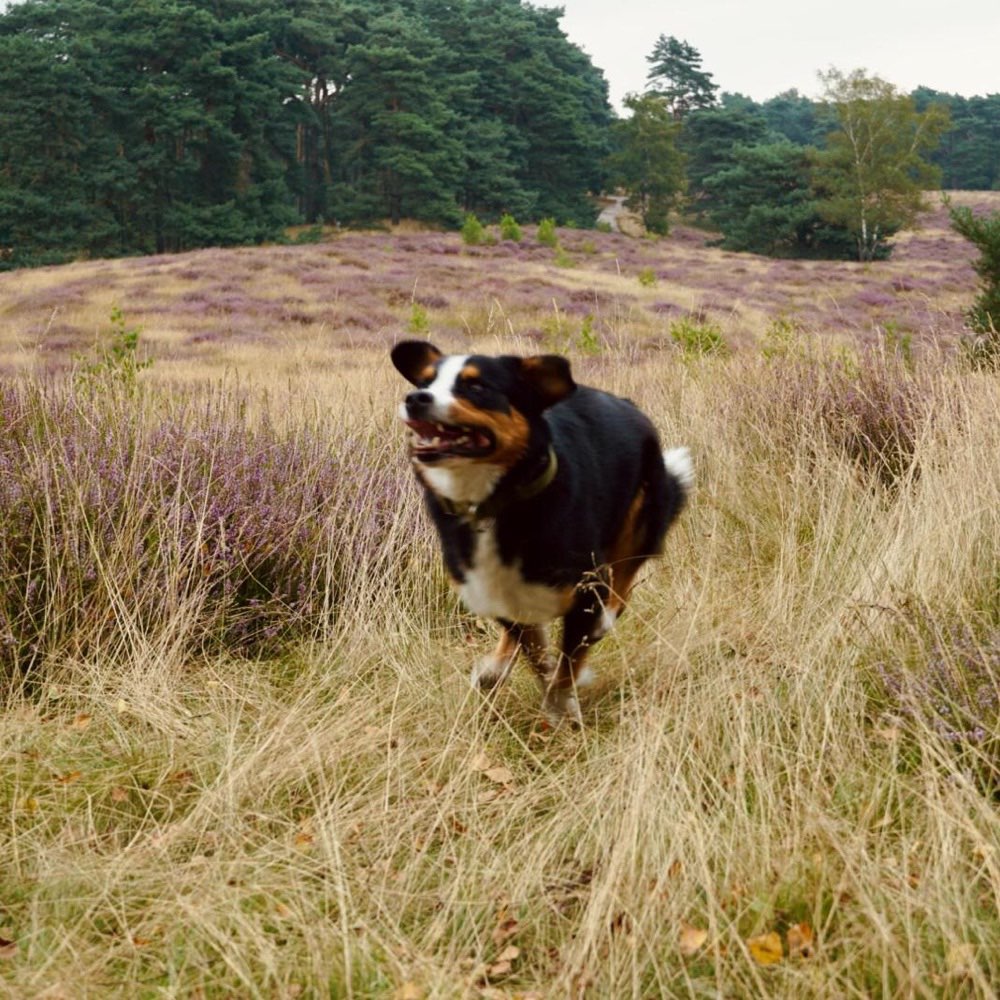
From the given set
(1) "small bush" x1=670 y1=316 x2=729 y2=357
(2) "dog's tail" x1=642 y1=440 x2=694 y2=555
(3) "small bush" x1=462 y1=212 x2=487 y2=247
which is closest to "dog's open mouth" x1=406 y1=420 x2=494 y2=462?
(2) "dog's tail" x1=642 y1=440 x2=694 y2=555

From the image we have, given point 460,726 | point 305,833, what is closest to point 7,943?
point 305,833

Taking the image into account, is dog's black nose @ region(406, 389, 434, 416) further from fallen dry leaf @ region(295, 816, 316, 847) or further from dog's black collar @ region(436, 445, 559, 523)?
fallen dry leaf @ region(295, 816, 316, 847)

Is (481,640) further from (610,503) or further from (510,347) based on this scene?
(510,347)

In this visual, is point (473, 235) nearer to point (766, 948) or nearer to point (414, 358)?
point (414, 358)

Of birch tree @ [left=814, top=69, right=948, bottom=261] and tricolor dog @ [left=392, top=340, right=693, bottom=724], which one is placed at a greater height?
birch tree @ [left=814, top=69, right=948, bottom=261]

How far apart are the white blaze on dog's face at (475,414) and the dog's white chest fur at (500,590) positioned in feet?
0.53

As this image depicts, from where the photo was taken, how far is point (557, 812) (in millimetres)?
2676

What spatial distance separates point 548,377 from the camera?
2.87 metres

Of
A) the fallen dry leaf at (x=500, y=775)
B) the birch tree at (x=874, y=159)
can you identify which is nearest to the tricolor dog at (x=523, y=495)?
the fallen dry leaf at (x=500, y=775)

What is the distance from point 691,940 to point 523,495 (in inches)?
51.4

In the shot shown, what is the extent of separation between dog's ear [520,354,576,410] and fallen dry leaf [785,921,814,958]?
148cm

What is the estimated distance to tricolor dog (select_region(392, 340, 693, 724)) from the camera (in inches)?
109

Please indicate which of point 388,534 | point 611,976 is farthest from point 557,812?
point 388,534

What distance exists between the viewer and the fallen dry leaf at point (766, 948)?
2.02m
